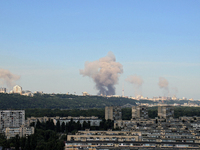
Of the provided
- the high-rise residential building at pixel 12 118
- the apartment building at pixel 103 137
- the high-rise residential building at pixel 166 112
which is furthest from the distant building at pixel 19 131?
the high-rise residential building at pixel 166 112

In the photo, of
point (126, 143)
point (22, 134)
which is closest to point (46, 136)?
point (22, 134)

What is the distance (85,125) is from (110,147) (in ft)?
185

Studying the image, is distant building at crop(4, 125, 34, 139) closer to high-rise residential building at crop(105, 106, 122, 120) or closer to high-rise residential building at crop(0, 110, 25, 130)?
high-rise residential building at crop(0, 110, 25, 130)

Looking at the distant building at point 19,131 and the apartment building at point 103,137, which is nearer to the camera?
the apartment building at point 103,137

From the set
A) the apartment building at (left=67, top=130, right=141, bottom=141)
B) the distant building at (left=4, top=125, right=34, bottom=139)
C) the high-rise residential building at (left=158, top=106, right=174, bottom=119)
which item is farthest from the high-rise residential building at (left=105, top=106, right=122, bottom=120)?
the apartment building at (left=67, top=130, right=141, bottom=141)

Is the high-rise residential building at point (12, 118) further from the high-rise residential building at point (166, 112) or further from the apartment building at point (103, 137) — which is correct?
the apartment building at point (103, 137)

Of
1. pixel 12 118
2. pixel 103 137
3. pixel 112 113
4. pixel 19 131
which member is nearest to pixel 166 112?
pixel 112 113

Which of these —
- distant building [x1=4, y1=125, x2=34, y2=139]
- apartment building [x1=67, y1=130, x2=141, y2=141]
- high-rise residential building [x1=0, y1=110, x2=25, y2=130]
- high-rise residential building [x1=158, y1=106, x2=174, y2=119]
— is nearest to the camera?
→ apartment building [x1=67, y1=130, x2=141, y2=141]

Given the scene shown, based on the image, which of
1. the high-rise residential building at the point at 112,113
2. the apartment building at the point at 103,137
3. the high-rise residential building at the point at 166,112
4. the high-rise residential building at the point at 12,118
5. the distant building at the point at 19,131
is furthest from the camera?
the high-rise residential building at the point at 166,112

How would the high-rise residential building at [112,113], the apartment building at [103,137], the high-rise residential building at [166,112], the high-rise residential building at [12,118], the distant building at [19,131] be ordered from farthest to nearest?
the high-rise residential building at [166,112] < the high-rise residential building at [112,113] < the high-rise residential building at [12,118] < the distant building at [19,131] < the apartment building at [103,137]

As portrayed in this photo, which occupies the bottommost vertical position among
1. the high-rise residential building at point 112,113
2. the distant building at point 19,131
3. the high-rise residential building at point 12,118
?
the distant building at point 19,131

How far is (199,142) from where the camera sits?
294 feet

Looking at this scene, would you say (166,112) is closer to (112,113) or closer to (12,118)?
(112,113)

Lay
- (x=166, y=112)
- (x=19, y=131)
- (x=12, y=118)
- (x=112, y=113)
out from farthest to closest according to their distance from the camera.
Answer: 1. (x=166, y=112)
2. (x=112, y=113)
3. (x=12, y=118)
4. (x=19, y=131)
